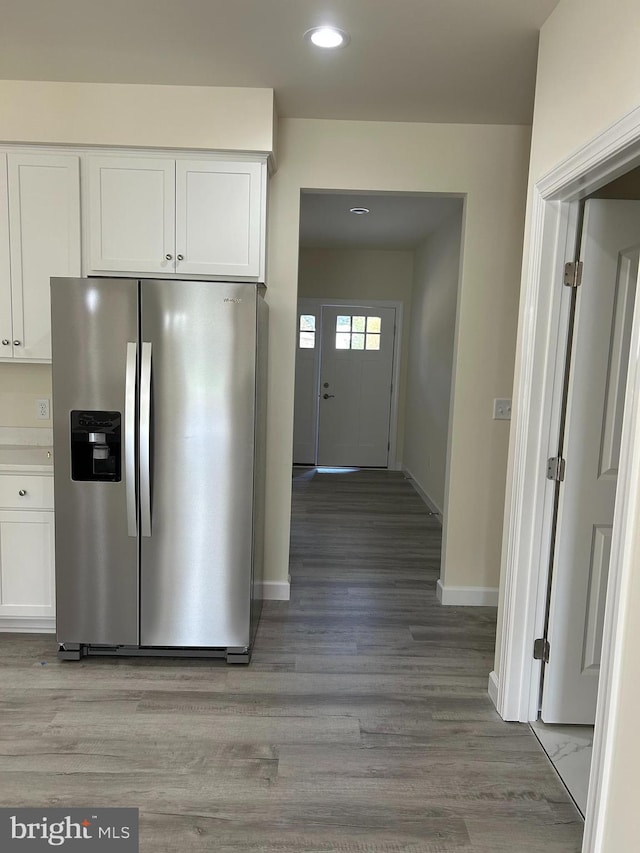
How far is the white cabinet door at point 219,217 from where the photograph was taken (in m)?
2.86

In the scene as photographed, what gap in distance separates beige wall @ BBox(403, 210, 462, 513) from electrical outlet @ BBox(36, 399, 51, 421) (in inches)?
116

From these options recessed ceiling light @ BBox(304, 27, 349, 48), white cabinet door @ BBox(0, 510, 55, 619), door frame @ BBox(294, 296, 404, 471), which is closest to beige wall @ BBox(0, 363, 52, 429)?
white cabinet door @ BBox(0, 510, 55, 619)

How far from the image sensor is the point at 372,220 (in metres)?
5.49

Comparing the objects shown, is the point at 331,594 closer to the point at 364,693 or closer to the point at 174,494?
the point at 364,693

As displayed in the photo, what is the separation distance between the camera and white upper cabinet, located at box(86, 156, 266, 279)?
285cm

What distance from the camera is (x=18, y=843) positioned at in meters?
1.73

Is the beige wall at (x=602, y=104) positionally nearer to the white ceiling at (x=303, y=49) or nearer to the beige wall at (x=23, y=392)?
the white ceiling at (x=303, y=49)

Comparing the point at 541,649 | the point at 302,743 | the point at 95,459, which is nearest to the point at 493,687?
the point at 541,649

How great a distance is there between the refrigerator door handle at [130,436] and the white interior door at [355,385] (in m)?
4.97

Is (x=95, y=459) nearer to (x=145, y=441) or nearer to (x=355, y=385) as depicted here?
(x=145, y=441)

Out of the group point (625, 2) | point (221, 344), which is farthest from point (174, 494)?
point (625, 2)

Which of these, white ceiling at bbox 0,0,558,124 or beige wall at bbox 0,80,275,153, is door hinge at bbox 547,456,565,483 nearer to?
white ceiling at bbox 0,0,558,124

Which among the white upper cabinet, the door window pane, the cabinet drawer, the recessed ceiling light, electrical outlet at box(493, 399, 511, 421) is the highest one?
the recessed ceiling light

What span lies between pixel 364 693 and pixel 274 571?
1060 millimetres
